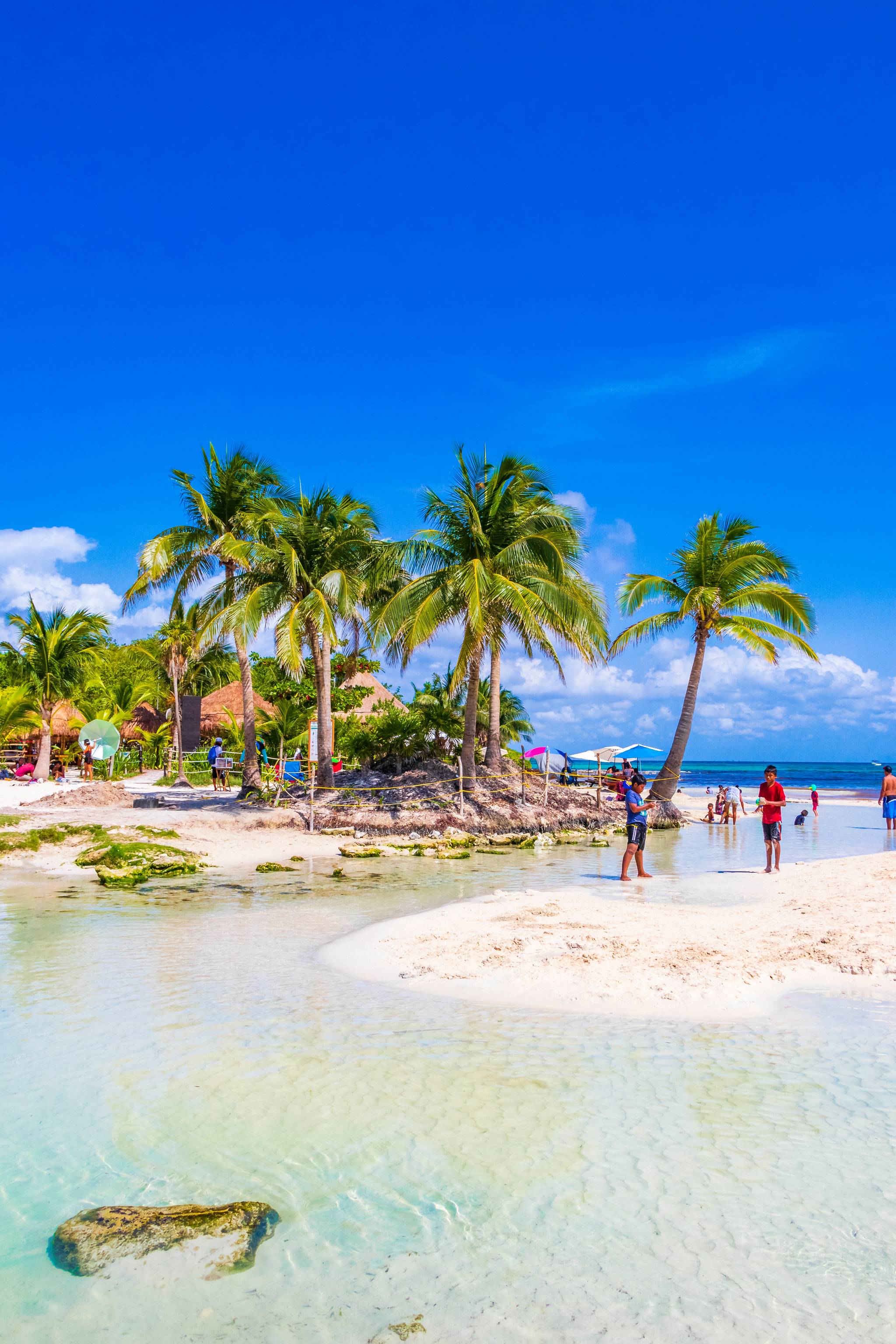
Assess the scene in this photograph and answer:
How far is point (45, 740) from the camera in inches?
1083

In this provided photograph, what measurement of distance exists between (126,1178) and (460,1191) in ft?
5.22

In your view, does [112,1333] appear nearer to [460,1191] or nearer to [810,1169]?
[460,1191]

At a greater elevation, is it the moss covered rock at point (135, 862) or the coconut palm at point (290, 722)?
the coconut palm at point (290, 722)

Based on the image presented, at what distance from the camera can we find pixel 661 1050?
548cm

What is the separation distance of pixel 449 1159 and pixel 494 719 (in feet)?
60.6

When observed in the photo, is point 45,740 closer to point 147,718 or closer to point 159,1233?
point 147,718

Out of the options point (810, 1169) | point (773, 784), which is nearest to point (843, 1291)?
point (810, 1169)

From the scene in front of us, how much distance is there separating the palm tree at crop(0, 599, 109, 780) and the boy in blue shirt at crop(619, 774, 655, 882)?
823 inches

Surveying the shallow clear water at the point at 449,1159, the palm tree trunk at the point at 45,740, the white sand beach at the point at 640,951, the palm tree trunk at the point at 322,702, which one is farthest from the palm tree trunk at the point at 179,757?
the shallow clear water at the point at 449,1159

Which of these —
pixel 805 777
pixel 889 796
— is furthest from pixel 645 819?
pixel 805 777

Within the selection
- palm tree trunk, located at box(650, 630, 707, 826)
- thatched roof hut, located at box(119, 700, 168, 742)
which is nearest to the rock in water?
palm tree trunk, located at box(650, 630, 707, 826)

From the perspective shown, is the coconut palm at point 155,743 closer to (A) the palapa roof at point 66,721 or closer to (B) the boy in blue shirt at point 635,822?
(A) the palapa roof at point 66,721

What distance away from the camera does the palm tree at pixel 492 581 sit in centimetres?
2022

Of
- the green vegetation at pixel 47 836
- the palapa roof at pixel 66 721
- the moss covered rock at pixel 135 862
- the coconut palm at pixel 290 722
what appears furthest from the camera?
the palapa roof at pixel 66 721
